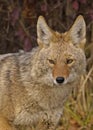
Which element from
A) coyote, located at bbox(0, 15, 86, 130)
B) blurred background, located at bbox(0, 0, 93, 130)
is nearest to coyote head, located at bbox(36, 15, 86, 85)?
coyote, located at bbox(0, 15, 86, 130)

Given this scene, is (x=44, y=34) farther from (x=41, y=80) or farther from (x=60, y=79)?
(x=60, y=79)

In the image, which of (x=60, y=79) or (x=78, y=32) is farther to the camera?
(x=78, y=32)

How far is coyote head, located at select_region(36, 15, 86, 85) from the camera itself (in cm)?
685

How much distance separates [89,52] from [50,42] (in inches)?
139

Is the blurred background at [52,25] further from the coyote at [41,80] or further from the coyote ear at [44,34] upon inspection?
the coyote ear at [44,34]

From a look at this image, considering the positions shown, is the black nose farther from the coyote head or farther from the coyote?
the coyote

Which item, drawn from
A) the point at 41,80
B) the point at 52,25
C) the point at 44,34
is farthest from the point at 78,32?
the point at 52,25

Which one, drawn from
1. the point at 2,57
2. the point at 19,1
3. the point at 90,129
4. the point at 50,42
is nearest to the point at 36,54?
the point at 50,42

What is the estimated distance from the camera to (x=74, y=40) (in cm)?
728

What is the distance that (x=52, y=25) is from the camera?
34.6ft

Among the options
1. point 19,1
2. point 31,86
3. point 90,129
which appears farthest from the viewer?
point 19,1

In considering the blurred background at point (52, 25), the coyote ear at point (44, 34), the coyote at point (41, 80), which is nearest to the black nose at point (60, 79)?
the coyote at point (41, 80)

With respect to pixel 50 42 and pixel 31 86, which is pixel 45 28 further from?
pixel 31 86

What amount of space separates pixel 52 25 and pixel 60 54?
3622 mm
